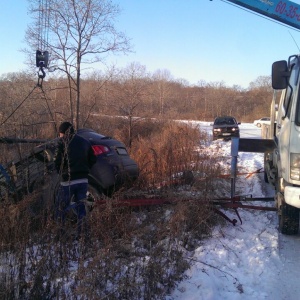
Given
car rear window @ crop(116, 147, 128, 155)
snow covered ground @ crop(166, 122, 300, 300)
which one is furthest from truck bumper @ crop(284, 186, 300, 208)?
car rear window @ crop(116, 147, 128, 155)

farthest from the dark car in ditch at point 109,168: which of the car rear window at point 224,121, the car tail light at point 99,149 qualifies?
the car rear window at point 224,121

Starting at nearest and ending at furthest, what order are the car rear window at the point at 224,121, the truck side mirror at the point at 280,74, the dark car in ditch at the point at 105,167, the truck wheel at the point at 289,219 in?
the truck side mirror at the point at 280,74, the truck wheel at the point at 289,219, the dark car in ditch at the point at 105,167, the car rear window at the point at 224,121

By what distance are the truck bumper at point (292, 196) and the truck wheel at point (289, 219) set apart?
1.61 feet

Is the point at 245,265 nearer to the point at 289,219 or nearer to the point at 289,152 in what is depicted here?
the point at 289,219

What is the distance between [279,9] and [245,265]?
5779mm

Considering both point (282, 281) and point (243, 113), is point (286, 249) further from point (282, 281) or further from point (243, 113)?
point (243, 113)

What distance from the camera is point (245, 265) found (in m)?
4.66

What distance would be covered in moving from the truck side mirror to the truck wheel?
72.4 inches

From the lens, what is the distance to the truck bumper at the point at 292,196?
198 inches

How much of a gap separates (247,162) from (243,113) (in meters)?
68.3

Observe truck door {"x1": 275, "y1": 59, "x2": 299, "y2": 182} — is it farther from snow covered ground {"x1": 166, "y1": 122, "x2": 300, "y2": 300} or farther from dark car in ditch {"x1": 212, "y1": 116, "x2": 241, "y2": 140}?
dark car in ditch {"x1": 212, "y1": 116, "x2": 241, "y2": 140}

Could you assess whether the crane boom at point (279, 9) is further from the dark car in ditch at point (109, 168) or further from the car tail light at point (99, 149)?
the car tail light at point (99, 149)

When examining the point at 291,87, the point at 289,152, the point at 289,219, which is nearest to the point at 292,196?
the point at 289,152

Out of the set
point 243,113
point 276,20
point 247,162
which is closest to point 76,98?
point 247,162
